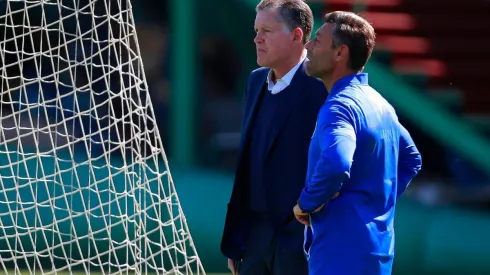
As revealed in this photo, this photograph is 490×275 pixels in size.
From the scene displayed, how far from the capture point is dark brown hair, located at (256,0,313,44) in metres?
5.21

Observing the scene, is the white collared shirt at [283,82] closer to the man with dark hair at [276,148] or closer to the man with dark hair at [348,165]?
the man with dark hair at [276,148]

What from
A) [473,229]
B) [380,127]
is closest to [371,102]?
[380,127]

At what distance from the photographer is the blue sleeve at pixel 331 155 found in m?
4.24

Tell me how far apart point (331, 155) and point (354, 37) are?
1.77ft

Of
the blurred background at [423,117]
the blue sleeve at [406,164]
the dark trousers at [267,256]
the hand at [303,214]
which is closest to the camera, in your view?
the hand at [303,214]

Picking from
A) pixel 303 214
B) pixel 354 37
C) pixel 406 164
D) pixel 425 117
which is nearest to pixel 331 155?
pixel 303 214

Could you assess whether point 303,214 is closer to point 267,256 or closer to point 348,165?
point 348,165

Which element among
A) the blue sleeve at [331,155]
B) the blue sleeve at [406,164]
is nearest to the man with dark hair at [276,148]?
the blue sleeve at [406,164]

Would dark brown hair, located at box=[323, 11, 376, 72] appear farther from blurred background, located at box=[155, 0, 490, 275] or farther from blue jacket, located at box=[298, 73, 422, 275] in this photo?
blurred background, located at box=[155, 0, 490, 275]

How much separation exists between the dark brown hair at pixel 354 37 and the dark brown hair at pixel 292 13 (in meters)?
0.67

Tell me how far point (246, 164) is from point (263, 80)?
0.40m

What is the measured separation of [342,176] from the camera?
4.26 metres

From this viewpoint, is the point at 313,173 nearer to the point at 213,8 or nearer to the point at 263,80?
the point at 263,80

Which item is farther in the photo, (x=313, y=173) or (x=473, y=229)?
(x=473, y=229)
